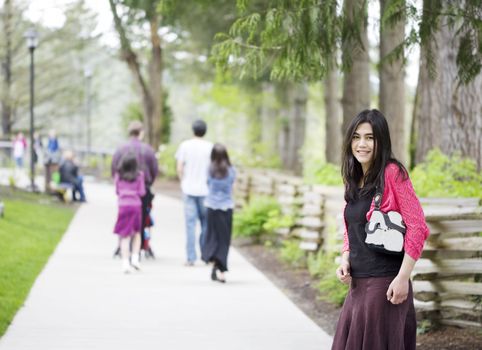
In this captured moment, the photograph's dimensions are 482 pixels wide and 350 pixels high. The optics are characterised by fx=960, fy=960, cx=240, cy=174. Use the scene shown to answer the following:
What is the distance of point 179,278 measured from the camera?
1218 cm

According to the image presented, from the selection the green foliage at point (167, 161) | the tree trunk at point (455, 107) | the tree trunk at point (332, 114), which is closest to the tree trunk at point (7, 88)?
the green foliage at point (167, 161)

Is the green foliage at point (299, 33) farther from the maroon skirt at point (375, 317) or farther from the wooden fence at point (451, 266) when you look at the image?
the maroon skirt at point (375, 317)

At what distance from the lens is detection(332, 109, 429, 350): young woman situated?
508cm

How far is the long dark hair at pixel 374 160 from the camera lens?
5.18 m

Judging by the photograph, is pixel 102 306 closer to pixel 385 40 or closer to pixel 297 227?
pixel 297 227

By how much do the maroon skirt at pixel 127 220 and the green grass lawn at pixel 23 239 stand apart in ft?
3.79

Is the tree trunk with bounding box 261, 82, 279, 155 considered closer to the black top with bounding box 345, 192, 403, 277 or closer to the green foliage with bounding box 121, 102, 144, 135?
the green foliage with bounding box 121, 102, 144, 135

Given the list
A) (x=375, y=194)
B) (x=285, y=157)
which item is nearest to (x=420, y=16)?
(x=375, y=194)

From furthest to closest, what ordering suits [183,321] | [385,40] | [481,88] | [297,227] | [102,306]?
[385,40]
[297,227]
[481,88]
[102,306]
[183,321]

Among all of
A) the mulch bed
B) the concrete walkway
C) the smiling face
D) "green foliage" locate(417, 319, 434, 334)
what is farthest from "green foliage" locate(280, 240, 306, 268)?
the smiling face

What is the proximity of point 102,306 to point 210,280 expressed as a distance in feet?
8.17

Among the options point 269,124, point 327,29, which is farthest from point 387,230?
point 269,124

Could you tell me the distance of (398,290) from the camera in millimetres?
5047

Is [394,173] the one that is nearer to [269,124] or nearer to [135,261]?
[135,261]
